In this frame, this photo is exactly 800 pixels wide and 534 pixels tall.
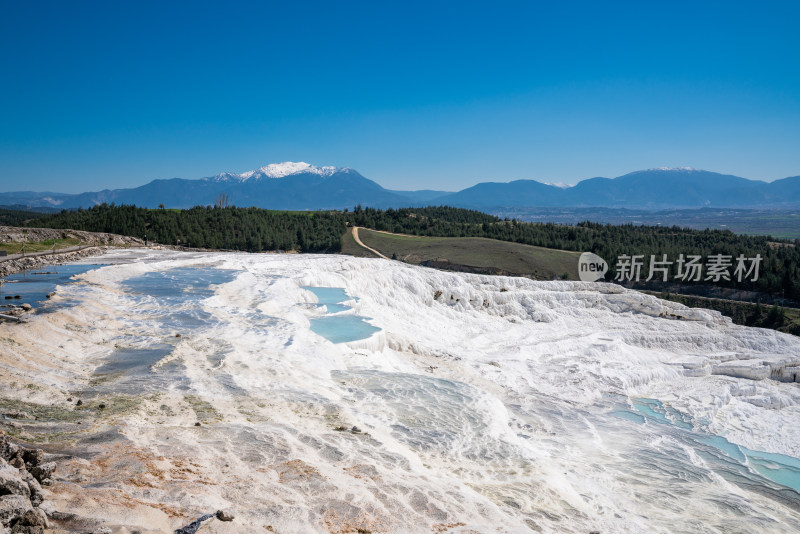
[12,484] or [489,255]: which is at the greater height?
[12,484]

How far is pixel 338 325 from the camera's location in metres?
18.8

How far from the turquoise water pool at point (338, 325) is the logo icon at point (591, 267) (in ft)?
109

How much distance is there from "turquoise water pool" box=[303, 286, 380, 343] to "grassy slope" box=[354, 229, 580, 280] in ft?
82.4

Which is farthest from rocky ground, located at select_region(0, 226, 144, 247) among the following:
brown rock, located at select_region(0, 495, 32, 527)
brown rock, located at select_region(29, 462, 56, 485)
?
brown rock, located at select_region(0, 495, 32, 527)

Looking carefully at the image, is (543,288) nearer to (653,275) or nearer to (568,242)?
(653,275)

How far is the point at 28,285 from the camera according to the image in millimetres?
18203

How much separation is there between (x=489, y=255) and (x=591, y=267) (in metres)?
12.0

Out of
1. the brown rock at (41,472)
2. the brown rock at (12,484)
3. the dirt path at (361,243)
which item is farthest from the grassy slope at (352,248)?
the brown rock at (12,484)

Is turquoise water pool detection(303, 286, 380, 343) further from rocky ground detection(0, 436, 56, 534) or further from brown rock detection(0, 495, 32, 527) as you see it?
brown rock detection(0, 495, 32, 527)

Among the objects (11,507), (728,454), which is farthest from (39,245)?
(728,454)

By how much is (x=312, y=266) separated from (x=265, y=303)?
11.5 metres

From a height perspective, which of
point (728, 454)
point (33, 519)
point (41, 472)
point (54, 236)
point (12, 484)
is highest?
point (54, 236)

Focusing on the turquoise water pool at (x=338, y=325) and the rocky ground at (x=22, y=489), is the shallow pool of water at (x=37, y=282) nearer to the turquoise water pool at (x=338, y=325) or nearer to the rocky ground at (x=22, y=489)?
the turquoise water pool at (x=338, y=325)

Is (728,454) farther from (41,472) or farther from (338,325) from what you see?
(41,472)
